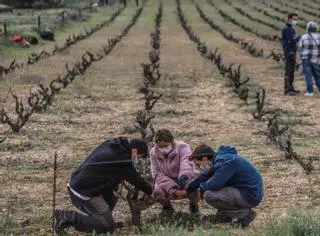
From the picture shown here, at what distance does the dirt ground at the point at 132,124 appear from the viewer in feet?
28.3

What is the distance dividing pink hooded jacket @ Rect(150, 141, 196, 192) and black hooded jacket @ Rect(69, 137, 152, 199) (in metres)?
0.55

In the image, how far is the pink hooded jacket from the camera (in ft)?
25.1

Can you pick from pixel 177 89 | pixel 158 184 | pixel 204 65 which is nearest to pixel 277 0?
pixel 204 65

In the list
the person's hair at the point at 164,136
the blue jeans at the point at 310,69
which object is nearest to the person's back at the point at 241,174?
the person's hair at the point at 164,136

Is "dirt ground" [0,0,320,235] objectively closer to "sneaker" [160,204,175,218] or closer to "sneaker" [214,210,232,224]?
"sneaker" [160,204,175,218]

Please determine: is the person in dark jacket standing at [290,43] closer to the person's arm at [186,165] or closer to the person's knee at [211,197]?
the person's arm at [186,165]

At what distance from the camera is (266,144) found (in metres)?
11.6

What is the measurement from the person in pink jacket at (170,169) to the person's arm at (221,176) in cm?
34

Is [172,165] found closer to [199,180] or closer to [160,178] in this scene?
[160,178]

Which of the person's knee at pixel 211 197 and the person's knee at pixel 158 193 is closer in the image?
the person's knee at pixel 211 197

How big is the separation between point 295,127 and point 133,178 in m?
6.47

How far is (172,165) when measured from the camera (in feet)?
25.6

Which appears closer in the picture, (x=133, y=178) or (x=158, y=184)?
(x=133, y=178)

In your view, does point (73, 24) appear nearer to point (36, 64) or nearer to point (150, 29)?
point (150, 29)
